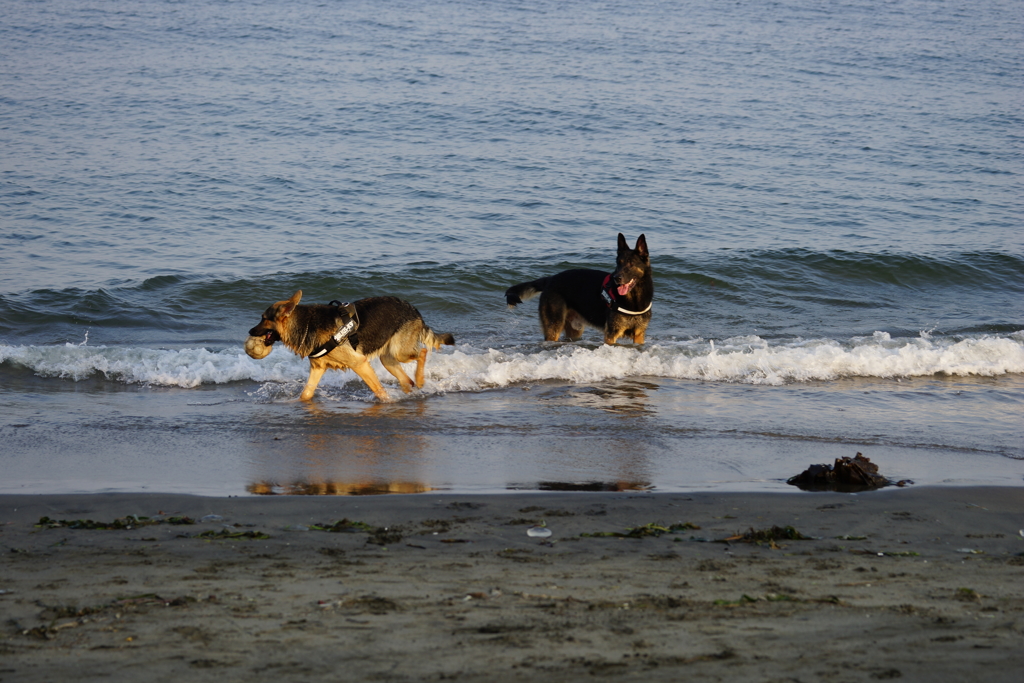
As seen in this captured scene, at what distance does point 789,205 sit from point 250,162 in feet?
43.3

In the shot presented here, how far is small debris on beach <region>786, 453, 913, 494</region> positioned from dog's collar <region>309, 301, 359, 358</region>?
165 inches

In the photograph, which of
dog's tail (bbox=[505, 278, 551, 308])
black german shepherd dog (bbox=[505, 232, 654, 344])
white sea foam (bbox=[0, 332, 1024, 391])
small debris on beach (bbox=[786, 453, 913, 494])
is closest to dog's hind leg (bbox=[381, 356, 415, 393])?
white sea foam (bbox=[0, 332, 1024, 391])

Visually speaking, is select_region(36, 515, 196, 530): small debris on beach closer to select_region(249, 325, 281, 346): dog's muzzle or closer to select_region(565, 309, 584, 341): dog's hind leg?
select_region(249, 325, 281, 346): dog's muzzle

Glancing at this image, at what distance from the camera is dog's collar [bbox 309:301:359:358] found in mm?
7793

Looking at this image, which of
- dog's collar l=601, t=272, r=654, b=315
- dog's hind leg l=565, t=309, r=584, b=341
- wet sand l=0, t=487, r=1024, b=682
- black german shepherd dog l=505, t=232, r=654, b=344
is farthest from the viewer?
dog's hind leg l=565, t=309, r=584, b=341

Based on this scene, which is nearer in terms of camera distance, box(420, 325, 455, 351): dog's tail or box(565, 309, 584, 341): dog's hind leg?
box(420, 325, 455, 351): dog's tail

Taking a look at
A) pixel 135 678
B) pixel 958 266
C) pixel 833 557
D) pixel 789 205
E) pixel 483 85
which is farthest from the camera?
pixel 483 85

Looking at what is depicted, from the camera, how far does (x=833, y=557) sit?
4137 millimetres

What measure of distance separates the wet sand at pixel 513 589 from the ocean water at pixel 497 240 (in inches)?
30.9

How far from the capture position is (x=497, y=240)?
53.5 ft

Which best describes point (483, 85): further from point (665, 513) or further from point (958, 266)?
point (665, 513)

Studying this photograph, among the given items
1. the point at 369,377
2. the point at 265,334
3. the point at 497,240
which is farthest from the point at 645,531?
the point at 497,240

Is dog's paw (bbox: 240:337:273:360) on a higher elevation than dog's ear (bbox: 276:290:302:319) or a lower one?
lower

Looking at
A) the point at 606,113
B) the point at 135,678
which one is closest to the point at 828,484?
the point at 135,678
